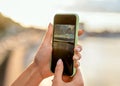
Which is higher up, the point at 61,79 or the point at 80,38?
the point at 80,38

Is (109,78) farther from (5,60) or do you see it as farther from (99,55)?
(5,60)

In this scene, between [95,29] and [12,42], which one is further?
[12,42]

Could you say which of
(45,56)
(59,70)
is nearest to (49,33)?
(45,56)

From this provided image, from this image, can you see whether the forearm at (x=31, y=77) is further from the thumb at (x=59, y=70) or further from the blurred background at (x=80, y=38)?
the thumb at (x=59, y=70)

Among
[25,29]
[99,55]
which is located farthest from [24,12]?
[99,55]

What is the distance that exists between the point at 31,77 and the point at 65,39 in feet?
0.82

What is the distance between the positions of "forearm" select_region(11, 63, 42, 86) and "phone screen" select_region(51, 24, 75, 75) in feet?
0.48

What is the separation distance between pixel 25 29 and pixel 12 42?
8cm

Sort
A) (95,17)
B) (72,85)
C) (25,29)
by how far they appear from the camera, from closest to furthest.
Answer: (72,85)
(95,17)
(25,29)

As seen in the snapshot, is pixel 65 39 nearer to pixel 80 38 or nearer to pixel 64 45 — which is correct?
pixel 64 45

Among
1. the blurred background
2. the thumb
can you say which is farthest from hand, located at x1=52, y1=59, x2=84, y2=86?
the blurred background

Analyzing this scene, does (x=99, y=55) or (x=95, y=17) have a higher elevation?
(x=95, y=17)

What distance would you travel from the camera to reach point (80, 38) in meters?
0.99

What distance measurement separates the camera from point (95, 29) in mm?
961
